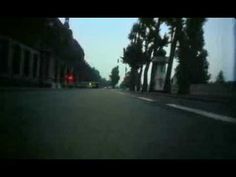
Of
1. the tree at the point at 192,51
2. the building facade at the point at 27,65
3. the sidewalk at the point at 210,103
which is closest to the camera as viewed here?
the building facade at the point at 27,65

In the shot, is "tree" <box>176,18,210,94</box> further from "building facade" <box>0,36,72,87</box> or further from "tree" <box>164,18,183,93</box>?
"building facade" <box>0,36,72,87</box>

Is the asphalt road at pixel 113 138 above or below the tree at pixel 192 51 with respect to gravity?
below

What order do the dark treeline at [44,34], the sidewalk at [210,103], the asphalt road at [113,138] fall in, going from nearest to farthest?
the asphalt road at [113,138], the dark treeline at [44,34], the sidewalk at [210,103]

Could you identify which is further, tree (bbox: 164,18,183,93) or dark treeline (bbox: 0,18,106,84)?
tree (bbox: 164,18,183,93)

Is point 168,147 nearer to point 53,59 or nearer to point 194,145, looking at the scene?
point 194,145

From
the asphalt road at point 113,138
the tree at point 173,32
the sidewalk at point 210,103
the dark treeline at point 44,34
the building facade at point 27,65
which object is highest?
the tree at point 173,32

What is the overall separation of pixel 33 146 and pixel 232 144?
5.22 ft

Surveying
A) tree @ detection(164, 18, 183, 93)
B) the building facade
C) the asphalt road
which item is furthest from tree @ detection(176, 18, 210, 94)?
the building facade

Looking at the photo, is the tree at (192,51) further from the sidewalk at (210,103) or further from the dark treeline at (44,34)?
the dark treeline at (44,34)

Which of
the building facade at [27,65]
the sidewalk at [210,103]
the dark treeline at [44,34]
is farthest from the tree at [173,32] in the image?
the building facade at [27,65]

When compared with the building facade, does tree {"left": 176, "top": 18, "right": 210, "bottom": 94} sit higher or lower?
higher
